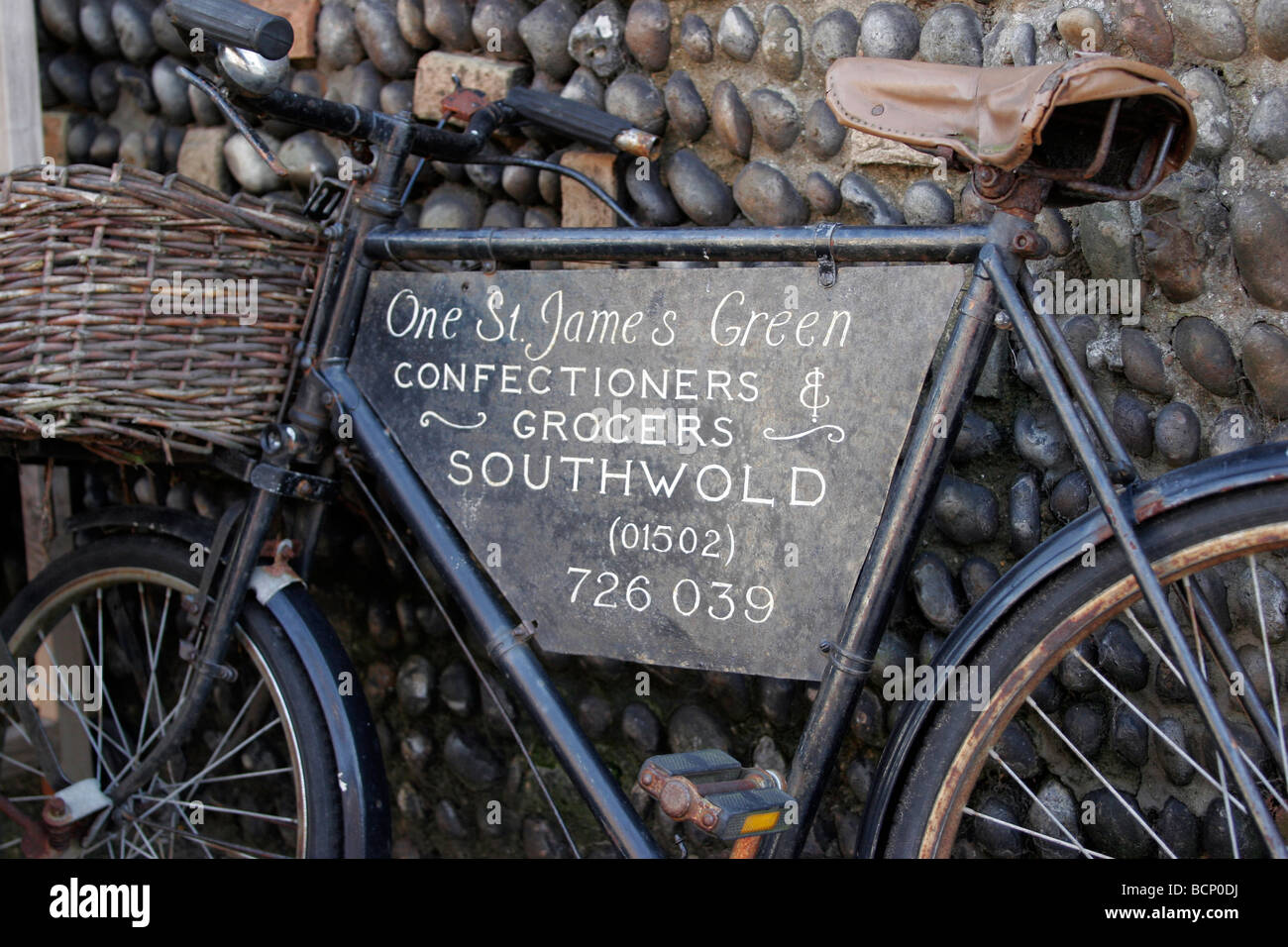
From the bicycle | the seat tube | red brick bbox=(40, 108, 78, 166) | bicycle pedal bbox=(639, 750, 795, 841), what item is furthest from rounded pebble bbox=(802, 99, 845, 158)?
red brick bbox=(40, 108, 78, 166)

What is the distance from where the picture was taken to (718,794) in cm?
145

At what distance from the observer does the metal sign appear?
1500 millimetres

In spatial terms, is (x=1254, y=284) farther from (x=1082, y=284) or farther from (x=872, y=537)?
(x=872, y=537)

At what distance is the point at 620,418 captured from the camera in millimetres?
1635

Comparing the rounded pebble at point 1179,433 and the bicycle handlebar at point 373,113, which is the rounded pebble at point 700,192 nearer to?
the bicycle handlebar at point 373,113

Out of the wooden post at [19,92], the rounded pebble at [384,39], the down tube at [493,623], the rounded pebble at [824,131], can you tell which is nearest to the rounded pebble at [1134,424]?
the rounded pebble at [824,131]

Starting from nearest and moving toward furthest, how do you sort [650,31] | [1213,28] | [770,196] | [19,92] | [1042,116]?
[1042,116]
[1213,28]
[770,196]
[650,31]
[19,92]

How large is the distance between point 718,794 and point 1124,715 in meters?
0.60

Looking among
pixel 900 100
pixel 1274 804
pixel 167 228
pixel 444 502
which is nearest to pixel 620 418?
pixel 444 502

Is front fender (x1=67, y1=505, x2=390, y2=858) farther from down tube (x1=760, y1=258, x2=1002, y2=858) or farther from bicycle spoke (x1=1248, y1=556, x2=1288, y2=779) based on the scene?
bicycle spoke (x1=1248, y1=556, x2=1288, y2=779)

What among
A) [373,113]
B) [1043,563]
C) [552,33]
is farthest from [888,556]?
[552,33]

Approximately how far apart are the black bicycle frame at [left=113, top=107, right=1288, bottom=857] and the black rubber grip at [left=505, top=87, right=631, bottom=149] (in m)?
0.21

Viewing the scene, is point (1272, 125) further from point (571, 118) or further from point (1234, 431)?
point (571, 118)
